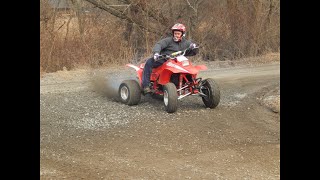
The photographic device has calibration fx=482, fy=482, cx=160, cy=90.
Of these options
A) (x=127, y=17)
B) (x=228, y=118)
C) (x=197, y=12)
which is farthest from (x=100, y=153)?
(x=197, y=12)

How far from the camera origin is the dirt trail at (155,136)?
6.38 metres

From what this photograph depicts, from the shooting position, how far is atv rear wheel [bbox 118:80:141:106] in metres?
10.2

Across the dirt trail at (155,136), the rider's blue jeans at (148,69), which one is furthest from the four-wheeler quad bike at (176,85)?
the dirt trail at (155,136)

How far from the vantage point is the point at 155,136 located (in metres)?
7.94

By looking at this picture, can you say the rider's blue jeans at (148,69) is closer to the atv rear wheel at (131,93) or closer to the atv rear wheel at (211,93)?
the atv rear wheel at (131,93)

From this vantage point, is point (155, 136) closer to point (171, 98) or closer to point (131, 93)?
point (171, 98)

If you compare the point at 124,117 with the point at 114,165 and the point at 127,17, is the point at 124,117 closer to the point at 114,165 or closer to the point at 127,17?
the point at 114,165

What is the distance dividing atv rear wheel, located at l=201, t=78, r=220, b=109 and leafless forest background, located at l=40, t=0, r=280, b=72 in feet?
25.1

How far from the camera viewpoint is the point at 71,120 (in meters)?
8.86

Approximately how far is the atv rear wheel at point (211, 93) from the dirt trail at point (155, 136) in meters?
0.16

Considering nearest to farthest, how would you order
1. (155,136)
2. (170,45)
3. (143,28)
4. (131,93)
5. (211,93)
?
(155,136)
(211,93)
(170,45)
(131,93)
(143,28)

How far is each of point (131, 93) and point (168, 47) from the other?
124cm

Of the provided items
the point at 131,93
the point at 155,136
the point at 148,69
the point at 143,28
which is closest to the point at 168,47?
the point at 148,69

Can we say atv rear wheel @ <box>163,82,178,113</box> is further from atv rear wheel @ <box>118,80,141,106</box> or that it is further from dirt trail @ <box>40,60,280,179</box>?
atv rear wheel @ <box>118,80,141,106</box>
